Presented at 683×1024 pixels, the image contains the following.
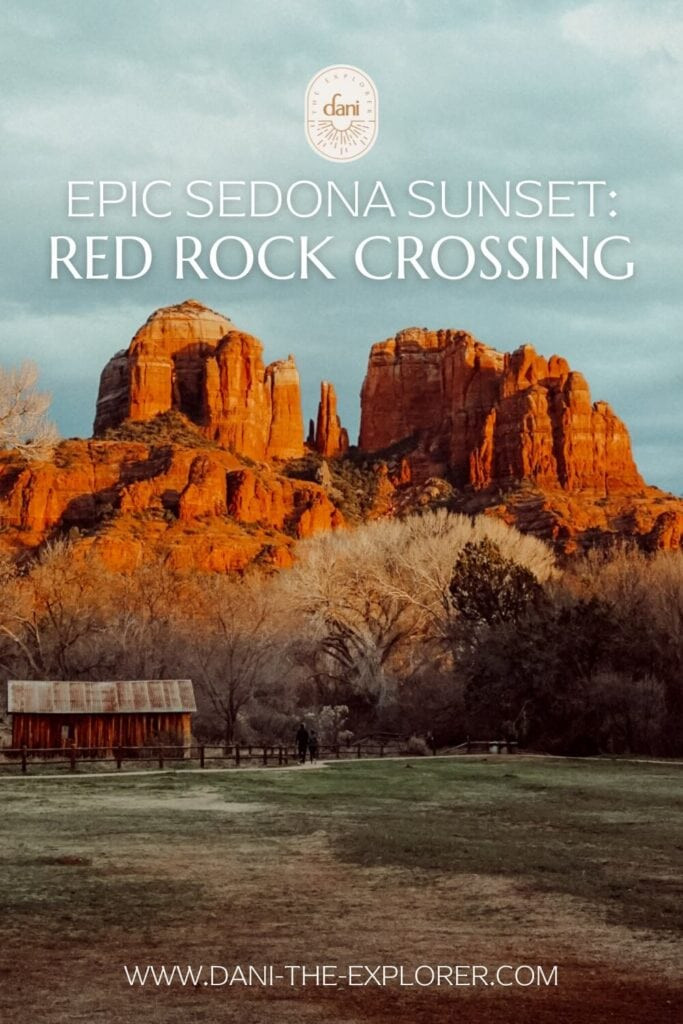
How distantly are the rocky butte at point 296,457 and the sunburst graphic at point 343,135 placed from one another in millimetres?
84406

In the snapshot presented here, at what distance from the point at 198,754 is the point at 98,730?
140 inches

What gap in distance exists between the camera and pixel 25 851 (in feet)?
58.3

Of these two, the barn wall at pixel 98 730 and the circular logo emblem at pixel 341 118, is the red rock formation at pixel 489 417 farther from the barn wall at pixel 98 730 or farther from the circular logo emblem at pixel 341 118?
the circular logo emblem at pixel 341 118

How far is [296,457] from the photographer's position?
169 meters

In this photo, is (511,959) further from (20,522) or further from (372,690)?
(20,522)

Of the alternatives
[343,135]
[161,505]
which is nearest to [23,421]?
[343,135]

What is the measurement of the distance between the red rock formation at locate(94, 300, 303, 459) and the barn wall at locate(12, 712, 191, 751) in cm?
11436

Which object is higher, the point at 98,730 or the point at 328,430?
the point at 328,430

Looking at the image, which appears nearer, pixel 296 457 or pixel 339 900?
pixel 339 900

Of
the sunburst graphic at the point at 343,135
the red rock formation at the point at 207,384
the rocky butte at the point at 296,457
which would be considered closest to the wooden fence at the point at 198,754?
the sunburst graphic at the point at 343,135

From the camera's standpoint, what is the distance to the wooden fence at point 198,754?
36500 mm

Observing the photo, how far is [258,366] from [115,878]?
500ft

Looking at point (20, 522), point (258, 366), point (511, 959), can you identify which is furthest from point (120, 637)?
point (258, 366)

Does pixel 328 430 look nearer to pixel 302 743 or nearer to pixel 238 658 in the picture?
pixel 238 658
